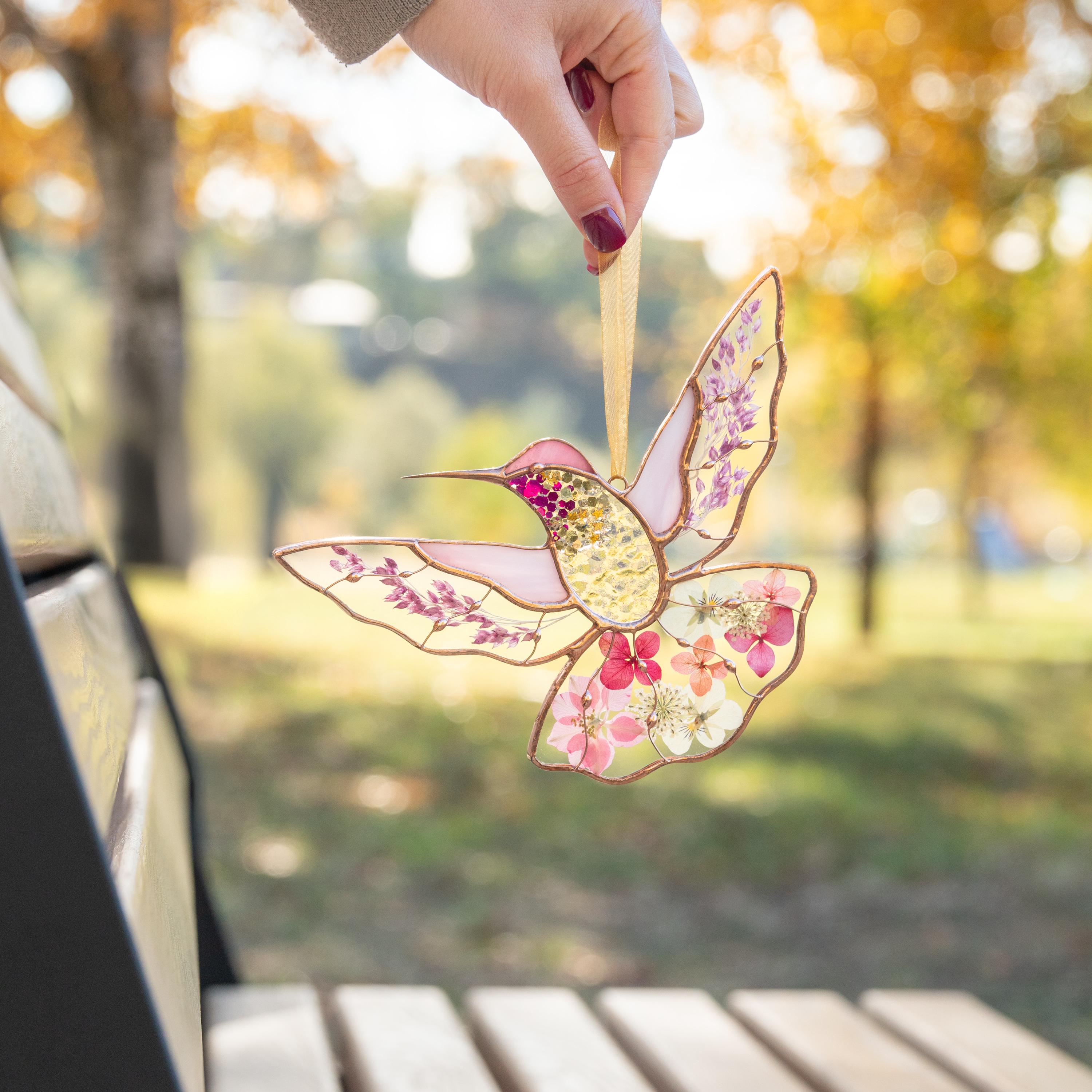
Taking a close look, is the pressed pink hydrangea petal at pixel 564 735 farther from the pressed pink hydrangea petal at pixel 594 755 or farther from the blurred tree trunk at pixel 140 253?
the blurred tree trunk at pixel 140 253

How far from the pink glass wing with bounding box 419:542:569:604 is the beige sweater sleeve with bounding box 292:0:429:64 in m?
0.41

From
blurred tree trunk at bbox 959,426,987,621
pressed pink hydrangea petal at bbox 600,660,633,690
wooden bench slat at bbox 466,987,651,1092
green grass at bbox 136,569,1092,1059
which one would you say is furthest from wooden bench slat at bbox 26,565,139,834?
blurred tree trunk at bbox 959,426,987,621

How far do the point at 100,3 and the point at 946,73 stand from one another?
402 cm

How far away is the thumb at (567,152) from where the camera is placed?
2.86 feet

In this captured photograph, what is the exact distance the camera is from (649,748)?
188 inches

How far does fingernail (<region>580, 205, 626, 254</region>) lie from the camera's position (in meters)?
0.92

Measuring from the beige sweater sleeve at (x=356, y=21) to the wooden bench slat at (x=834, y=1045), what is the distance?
1187 millimetres

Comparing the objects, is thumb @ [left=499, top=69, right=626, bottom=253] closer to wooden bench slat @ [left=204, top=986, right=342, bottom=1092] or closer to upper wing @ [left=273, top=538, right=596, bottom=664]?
upper wing @ [left=273, top=538, right=596, bottom=664]

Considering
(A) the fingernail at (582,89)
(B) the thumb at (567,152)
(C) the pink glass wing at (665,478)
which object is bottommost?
(C) the pink glass wing at (665,478)

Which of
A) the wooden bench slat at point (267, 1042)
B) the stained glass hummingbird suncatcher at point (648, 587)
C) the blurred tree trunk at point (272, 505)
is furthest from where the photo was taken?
the blurred tree trunk at point (272, 505)

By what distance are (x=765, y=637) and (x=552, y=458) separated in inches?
10.0

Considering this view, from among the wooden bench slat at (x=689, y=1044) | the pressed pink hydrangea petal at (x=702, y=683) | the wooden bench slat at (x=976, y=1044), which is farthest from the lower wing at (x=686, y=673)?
the wooden bench slat at (x=976, y=1044)

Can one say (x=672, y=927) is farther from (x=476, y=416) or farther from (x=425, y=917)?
(x=476, y=416)

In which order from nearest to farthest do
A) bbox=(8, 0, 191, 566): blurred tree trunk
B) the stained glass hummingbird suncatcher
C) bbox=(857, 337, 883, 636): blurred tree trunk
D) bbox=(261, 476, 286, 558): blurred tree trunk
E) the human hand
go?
the human hand → the stained glass hummingbird suncatcher → bbox=(8, 0, 191, 566): blurred tree trunk → bbox=(857, 337, 883, 636): blurred tree trunk → bbox=(261, 476, 286, 558): blurred tree trunk
